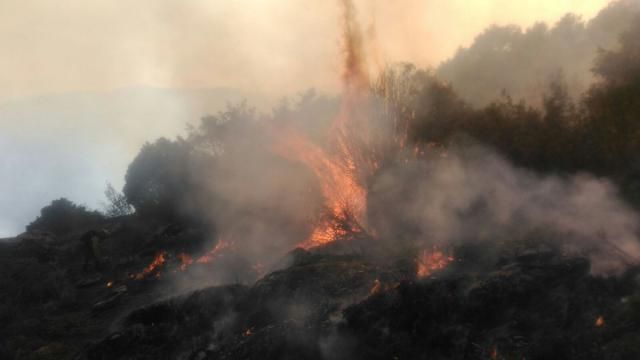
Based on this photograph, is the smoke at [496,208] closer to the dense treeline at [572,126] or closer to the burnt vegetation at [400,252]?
the burnt vegetation at [400,252]

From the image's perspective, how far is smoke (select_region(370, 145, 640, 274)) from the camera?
1988 centimetres

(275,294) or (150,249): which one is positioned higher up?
(150,249)

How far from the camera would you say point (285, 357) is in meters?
17.8

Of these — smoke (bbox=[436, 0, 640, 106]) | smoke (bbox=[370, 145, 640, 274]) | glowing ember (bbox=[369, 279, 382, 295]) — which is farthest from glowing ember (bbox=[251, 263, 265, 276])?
smoke (bbox=[436, 0, 640, 106])

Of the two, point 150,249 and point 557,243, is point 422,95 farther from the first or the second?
point 150,249

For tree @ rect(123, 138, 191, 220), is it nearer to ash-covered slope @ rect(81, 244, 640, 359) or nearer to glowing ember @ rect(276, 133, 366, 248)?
glowing ember @ rect(276, 133, 366, 248)

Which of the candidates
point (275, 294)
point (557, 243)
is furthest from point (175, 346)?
point (557, 243)

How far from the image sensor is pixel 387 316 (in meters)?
18.1

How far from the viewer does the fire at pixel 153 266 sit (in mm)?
31016

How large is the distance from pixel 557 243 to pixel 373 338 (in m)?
7.57

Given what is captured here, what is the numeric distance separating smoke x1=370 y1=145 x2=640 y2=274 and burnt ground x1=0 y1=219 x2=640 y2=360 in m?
1.26

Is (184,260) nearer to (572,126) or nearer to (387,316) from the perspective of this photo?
(387,316)

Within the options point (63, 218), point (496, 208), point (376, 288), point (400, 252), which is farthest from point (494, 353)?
point (63, 218)

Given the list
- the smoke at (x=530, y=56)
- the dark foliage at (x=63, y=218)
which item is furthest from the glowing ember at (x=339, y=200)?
the dark foliage at (x=63, y=218)
